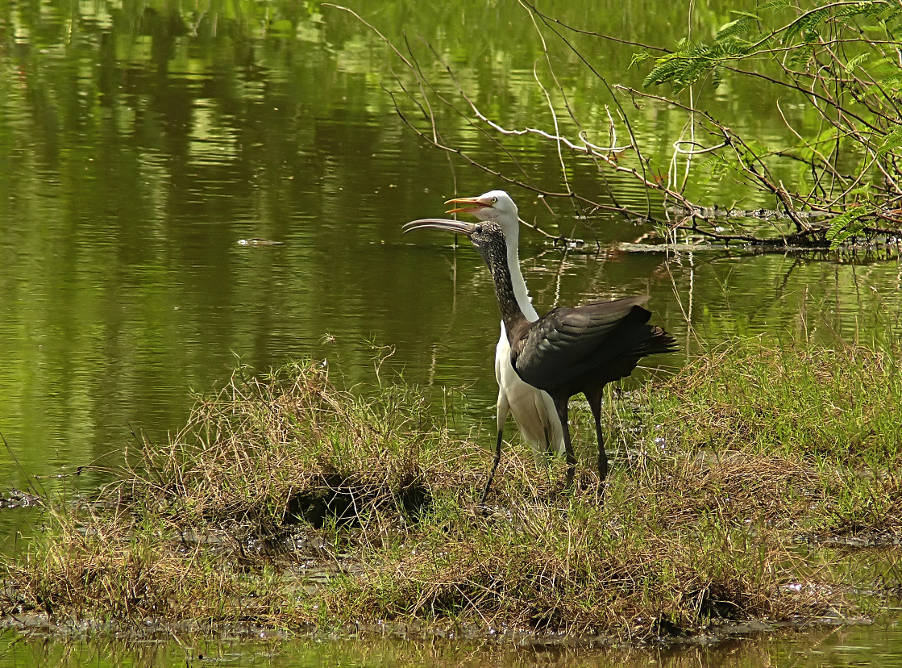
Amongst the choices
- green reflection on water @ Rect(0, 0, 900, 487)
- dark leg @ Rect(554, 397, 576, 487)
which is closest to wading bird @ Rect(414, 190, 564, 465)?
dark leg @ Rect(554, 397, 576, 487)

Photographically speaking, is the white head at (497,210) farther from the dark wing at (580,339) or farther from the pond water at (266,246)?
the pond water at (266,246)

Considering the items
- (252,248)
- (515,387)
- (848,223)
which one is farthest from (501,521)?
(252,248)

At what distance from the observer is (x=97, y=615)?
618 centimetres

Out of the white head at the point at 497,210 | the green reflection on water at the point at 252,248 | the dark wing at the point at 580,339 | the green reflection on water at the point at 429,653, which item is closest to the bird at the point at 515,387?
the white head at the point at 497,210

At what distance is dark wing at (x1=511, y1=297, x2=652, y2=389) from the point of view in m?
7.25

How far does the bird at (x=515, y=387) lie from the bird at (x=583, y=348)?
197 millimetres

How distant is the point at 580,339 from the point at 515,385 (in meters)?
0.76

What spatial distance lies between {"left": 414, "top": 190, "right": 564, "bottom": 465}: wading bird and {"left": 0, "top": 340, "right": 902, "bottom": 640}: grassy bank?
0.55ft

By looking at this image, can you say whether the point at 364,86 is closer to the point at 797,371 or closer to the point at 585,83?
the point at 585,83

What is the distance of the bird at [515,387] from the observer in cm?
799

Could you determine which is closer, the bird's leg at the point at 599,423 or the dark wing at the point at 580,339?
the dark wing at the point at 580,339

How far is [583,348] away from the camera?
731cm

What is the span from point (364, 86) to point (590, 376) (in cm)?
1651

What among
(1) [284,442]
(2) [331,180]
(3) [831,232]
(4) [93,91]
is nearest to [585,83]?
(4) [93,91]
